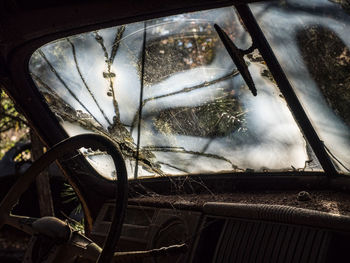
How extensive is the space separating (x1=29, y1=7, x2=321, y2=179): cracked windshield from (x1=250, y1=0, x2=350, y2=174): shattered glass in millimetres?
120

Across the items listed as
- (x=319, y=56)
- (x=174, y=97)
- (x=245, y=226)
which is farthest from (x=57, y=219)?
(x=319, y=56)

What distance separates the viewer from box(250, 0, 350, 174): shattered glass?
171 centimetres

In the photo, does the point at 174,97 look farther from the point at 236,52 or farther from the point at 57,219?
the point at 57,219

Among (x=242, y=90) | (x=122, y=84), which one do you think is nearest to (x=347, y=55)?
(x=242, y=90)

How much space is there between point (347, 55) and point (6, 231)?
21.4ft

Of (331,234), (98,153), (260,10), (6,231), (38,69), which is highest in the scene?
(260,10)

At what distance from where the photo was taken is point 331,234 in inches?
62.5

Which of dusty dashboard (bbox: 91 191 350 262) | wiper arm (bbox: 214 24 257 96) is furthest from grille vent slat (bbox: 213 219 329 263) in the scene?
wiper arm (bbox: 214 24 257 96)

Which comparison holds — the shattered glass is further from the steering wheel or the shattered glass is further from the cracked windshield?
the steering wheel

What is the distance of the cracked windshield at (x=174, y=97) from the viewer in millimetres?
2160

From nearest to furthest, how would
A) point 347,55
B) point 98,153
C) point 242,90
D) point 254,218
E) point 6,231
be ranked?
point 347,55, point 254,218, point 242,90, point 98,153, point 6,231

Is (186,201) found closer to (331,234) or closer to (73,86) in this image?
(331,234)

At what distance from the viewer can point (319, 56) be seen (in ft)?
6.04

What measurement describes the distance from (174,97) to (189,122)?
0.18 metres
